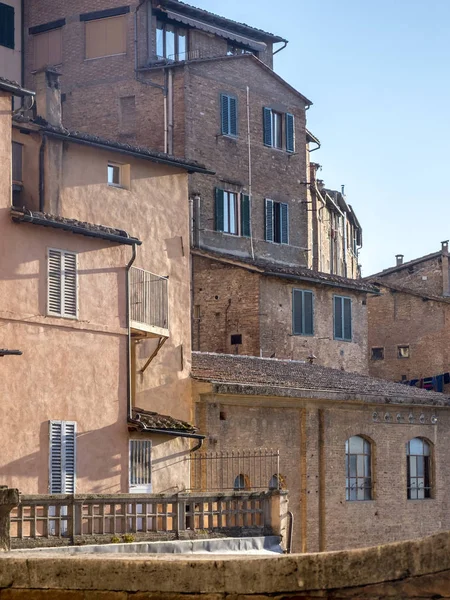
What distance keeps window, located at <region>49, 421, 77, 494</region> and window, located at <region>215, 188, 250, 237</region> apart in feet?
68.1

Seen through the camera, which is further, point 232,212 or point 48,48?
point 48,48

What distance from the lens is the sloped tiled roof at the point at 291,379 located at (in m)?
29.3

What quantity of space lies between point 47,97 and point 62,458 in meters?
8.16

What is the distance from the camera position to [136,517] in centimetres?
2064

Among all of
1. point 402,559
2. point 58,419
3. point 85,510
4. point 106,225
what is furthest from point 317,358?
point 402,559

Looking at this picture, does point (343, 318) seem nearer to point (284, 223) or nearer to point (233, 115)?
point (284, 223)

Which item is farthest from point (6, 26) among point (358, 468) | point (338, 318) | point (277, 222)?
point (358, 468)

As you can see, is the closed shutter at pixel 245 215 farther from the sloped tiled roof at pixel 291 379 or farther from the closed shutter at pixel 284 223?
the sloped tiled roof at pixel 291 379

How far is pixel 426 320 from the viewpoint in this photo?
49531 mm

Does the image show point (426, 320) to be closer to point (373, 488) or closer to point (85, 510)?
point (373, 488)

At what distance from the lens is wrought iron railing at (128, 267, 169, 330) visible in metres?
26.1

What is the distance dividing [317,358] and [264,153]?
29.0 feet

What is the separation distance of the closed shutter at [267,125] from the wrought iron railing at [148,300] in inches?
762

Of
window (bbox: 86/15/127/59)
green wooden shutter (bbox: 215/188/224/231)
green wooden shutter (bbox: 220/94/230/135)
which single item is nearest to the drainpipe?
green wooden shutter (bbox: 215/188/224/231)
